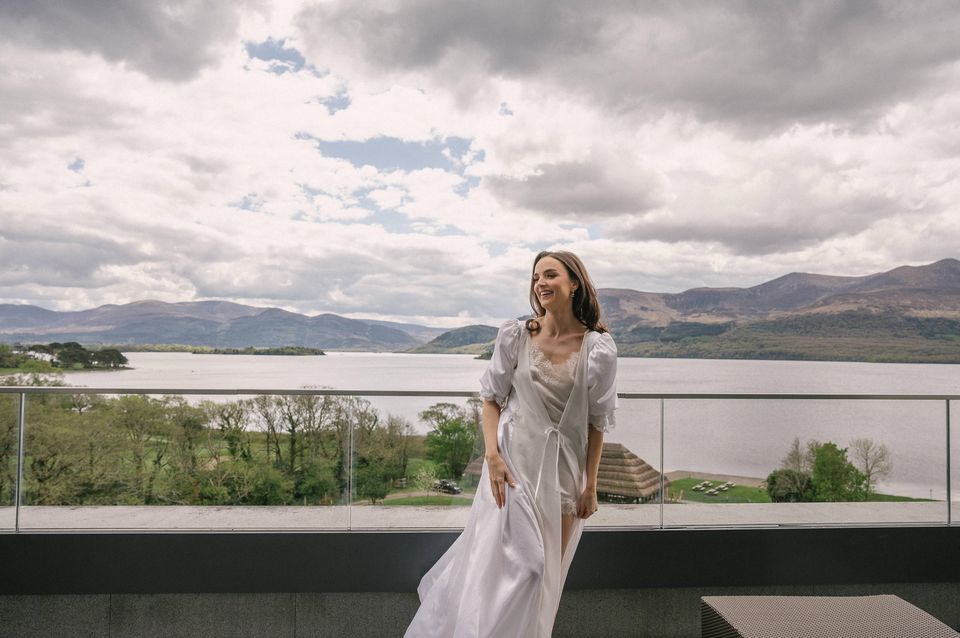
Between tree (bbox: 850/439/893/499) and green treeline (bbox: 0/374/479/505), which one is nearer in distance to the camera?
green treeline (bbox: 0/374/479/505)

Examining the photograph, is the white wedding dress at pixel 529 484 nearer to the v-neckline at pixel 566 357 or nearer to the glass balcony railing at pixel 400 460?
the v-neckline at pixel 566 357

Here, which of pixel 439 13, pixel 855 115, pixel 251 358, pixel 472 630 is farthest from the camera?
pixel 251 358

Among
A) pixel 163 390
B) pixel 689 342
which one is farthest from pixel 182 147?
pixel 163 390

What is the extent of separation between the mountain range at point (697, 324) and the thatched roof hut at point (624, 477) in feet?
24.1

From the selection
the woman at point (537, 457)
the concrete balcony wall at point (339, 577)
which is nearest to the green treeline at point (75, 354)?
the concrete balcony wall at point (339, 577)

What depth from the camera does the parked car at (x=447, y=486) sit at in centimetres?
310

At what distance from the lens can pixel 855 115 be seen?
18531 millimetres

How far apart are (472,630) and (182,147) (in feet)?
103

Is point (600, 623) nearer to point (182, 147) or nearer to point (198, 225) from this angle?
point (182, 147)

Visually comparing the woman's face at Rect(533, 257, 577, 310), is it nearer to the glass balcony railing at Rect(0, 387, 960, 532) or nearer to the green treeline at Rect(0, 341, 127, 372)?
the glass balcony railing at Rect(0, 387, 960, 532)

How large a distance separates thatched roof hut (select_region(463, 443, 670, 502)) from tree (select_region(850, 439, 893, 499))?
110cm

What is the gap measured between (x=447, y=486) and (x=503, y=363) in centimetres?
109

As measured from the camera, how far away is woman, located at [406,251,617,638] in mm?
2135

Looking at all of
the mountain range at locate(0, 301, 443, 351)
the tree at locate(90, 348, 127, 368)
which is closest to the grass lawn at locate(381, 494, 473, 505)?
the tree at locate(90, 348, 127, 368)
